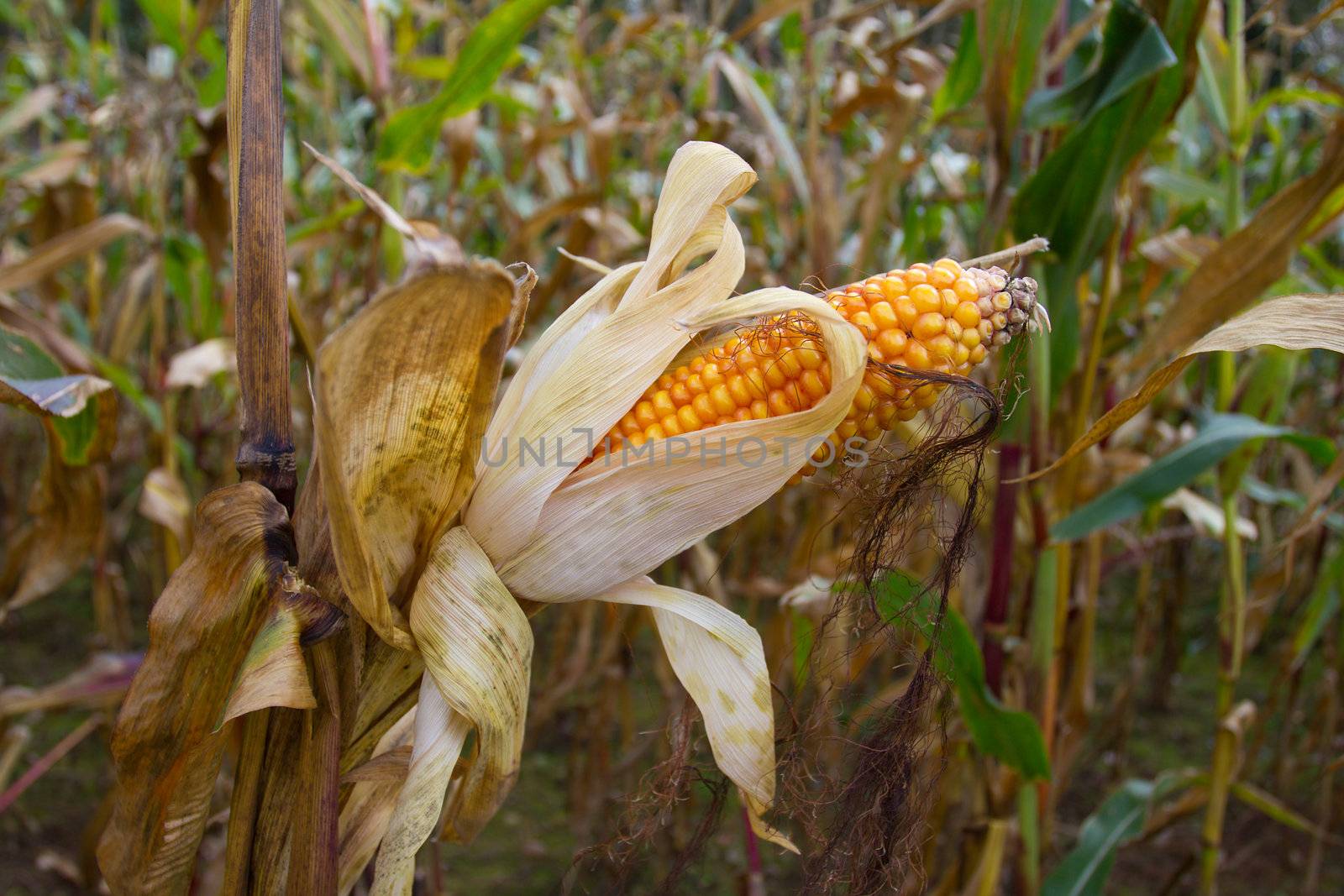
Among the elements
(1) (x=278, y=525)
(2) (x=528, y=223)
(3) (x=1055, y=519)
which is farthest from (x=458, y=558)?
(2) (x=528, y=223)

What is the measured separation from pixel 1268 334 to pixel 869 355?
0.99 ft

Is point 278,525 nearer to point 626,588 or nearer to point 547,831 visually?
point 626,588

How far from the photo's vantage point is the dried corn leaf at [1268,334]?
62 centimetres

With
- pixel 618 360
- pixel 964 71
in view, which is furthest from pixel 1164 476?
pixel 618 360

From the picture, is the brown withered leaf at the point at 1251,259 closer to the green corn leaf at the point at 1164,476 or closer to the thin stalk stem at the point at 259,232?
the green corn leaf at the point at 1164,476

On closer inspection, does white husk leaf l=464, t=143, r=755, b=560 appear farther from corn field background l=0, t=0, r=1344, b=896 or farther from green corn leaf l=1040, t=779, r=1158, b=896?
green corn leaf l=1040, t=779, r=1158, b=896

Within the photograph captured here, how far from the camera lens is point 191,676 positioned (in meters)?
0.60

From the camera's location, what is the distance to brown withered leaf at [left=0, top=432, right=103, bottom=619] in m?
1.26

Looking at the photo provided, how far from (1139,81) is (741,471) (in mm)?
868

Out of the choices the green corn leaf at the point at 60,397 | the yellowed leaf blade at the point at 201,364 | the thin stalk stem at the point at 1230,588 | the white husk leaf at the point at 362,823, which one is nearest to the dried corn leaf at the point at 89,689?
the green corn leaf at the point at 60,397

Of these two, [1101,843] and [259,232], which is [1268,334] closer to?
[259,232]

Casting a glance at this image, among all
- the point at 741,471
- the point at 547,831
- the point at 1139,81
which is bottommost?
the point at 547,831

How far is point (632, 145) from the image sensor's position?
4352 millimetres

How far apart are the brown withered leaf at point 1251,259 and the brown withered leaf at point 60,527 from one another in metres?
1.52
